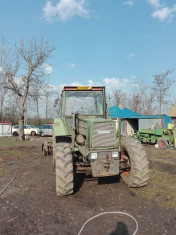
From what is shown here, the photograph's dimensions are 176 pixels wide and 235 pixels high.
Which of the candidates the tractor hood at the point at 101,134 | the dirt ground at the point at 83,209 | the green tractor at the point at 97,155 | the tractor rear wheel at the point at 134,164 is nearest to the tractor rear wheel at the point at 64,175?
the green tractor at the point at 97,155

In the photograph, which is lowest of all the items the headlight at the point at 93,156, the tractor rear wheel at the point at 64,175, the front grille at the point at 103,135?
the tractor rear wheel at the point at 64,175

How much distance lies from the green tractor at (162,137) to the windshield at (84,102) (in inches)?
350

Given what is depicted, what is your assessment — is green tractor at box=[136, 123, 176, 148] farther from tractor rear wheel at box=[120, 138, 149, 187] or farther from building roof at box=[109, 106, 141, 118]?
tractor rear wheel at box=[120, 138, 149, 187]

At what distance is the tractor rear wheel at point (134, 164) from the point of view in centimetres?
537

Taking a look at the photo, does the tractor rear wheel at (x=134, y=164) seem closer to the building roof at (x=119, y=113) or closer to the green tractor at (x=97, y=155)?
the green tractor at (x=97, y=155)

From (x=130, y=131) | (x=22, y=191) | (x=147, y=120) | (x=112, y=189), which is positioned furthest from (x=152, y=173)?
(x=130, y=131)

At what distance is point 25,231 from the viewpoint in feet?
11.9

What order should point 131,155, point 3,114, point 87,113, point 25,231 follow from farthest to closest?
point 3,114, point 87,113, point 131,155, point 25,231

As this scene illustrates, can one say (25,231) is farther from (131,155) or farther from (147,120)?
(147,120)

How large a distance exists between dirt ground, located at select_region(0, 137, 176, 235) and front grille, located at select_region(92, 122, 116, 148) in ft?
4.30

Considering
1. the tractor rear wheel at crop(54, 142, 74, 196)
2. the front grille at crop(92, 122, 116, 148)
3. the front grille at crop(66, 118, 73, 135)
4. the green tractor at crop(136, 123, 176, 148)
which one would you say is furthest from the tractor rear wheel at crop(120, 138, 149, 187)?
the green tractor at crop(136, 123, 176, 148)

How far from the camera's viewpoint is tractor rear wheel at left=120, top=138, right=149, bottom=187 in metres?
5.37

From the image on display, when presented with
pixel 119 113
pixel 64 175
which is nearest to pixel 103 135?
pixel 64 175

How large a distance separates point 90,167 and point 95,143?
2.38 feet
